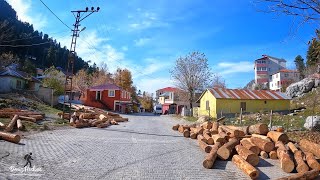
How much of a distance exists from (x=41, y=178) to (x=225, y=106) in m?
34.3

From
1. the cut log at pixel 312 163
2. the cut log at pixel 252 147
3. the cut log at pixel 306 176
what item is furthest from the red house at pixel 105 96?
the cut log at pixel 306 176

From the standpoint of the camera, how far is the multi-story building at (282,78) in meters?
79.6

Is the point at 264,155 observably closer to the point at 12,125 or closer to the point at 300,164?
the point at 300,164

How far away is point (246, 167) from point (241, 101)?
3260 cm

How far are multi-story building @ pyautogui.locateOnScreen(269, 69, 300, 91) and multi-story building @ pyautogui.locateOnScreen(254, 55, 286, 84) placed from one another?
314cm

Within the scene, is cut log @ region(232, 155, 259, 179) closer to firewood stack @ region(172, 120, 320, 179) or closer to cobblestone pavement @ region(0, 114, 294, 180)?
firewood stack @ region(172, 120, 320, 179)

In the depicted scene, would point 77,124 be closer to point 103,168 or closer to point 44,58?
point 103,168

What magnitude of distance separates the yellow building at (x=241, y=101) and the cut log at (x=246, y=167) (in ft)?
93.3

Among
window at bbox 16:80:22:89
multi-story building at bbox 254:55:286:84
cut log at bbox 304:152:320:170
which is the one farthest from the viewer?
multi-story building at bbox 254:55:286:84

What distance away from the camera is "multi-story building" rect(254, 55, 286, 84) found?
100m

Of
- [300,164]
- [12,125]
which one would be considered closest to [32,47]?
[12,125]

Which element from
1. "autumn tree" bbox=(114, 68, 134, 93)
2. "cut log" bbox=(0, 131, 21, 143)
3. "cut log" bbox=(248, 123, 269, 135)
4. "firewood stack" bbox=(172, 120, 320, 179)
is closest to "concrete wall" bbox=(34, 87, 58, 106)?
"cut log" bbox=(0, 131, 21, 143)

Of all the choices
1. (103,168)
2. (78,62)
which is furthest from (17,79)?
(78,62)

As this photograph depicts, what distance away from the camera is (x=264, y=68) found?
101 meters
